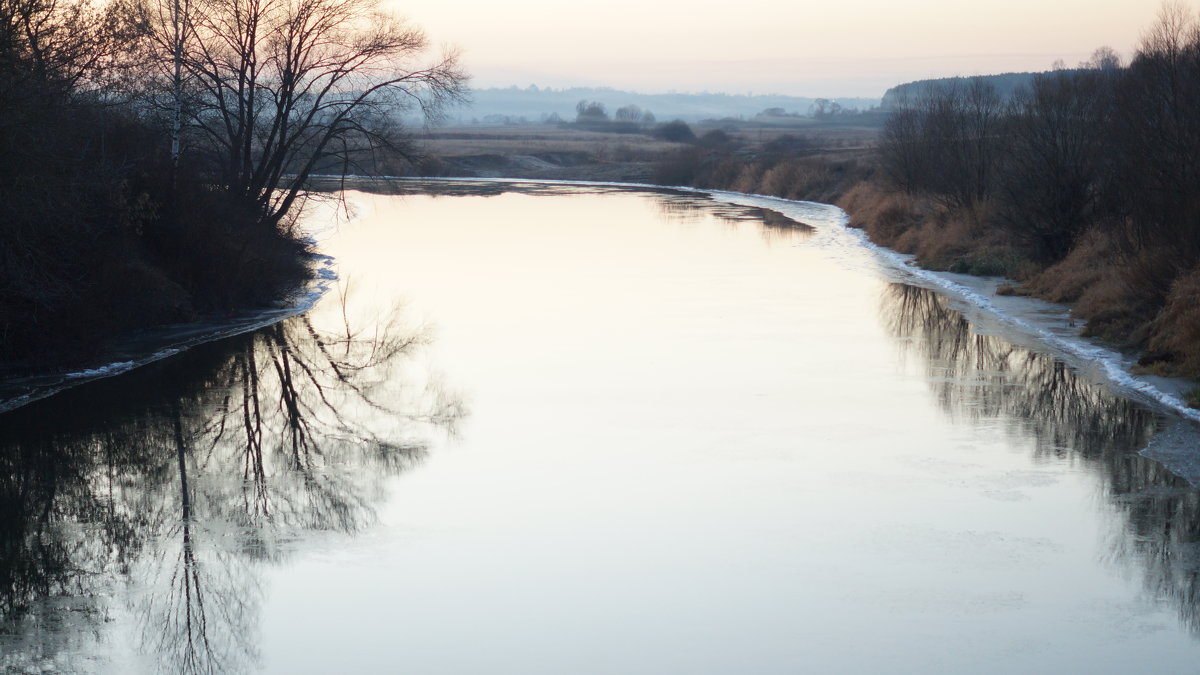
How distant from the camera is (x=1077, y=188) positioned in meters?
25.0

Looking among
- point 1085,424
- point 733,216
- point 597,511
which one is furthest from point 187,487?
point 733,216

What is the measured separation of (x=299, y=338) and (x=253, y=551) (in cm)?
1089

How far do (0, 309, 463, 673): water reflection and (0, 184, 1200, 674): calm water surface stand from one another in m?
0.04

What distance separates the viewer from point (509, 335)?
63.8ft

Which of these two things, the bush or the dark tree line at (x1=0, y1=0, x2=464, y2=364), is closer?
the dark tree line at (x1=0, y1=0, x2=464, y2=364)

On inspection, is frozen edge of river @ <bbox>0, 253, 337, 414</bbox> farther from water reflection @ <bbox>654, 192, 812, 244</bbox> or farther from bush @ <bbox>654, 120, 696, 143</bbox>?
bush @ <bbox>654, 120, 696, 143</bbox>

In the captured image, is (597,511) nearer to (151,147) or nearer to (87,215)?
(87,215)

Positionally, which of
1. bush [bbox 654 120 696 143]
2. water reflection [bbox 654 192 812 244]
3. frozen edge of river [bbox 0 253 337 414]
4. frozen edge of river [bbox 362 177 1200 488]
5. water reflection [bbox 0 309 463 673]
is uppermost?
bush [bbox 654 120 696 143]

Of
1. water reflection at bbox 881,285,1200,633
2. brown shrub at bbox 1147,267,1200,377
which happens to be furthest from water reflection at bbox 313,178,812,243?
brown shrub at bbox 1147,267,1200,377

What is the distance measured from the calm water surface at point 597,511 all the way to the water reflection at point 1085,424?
43 mm

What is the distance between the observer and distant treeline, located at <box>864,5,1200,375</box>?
682 inches

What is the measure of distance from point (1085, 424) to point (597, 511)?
6.30 metres

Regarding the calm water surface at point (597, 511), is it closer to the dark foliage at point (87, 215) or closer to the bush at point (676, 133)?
the dark foliage at point (87, 215)

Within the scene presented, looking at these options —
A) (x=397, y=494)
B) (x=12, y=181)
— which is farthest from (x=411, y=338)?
(x=397, y=494)
